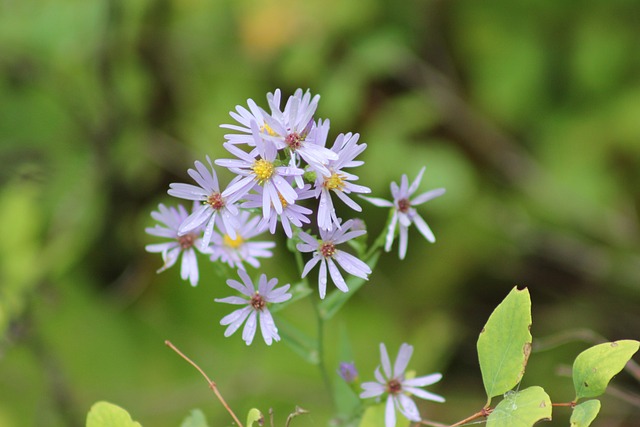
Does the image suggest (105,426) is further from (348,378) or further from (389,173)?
(389,173)

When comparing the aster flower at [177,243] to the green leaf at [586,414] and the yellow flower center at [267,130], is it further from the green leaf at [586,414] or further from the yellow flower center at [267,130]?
the green leaf at [586,414]

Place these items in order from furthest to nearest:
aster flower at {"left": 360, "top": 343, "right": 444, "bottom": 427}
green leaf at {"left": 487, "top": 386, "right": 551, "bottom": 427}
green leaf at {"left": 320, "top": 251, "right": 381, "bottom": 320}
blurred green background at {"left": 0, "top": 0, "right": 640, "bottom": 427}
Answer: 1. blurred green background at {"left": 0, "top": 0, "right": 640, "bottom": 427}
2. green leaf at {"left": 320, "top": 251, "right": 381, "bottom": 320}
3. aster flower at {"left": 360, "top": 343, "right": 444, "bottom": 427}
4. green leaf at {"left": 487, "top": 386, "right": 551, "bottom": 427}

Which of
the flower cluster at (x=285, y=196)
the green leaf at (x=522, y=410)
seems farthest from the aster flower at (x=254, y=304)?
the green leaf at (x=522, y=410)

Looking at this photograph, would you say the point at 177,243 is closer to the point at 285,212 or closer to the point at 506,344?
the point at 285,212

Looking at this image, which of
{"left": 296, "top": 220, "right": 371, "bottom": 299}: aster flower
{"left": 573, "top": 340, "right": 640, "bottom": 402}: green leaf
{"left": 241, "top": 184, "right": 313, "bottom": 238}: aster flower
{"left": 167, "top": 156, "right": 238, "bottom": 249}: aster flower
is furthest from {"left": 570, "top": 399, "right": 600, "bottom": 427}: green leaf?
{"left": 167, "top": 156, "right": 238, "bottom": 249}: aster flower

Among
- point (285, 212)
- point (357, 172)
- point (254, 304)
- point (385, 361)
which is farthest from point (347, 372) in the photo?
point (357, 172)

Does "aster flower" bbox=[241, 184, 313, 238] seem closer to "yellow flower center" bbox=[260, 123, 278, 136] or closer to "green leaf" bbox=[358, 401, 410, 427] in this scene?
"yellow flower center" bbox=[260, 123, 278, 136]
